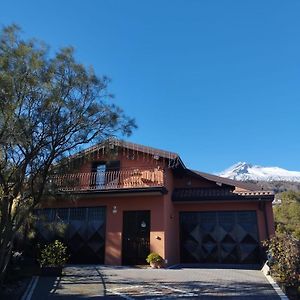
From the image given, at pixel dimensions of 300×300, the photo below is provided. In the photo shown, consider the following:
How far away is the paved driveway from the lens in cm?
974

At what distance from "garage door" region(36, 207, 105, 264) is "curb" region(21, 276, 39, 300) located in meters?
4.97

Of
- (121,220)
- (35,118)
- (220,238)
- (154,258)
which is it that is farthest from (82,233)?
(35,118)

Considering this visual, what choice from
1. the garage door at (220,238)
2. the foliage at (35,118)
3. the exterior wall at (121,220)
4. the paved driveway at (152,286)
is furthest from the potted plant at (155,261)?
the foliage at (35,118)

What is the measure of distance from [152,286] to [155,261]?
500 centimetres

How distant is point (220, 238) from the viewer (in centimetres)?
1797

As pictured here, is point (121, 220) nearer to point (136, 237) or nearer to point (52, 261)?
point (136, 237)

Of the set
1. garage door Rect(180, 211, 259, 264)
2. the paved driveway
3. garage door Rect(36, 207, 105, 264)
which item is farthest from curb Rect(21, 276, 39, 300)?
garage door Rect(180, 211, 259, 264)

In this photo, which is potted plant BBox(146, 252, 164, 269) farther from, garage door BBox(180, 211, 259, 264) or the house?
garage door BBox(180, 211, 259, 264)

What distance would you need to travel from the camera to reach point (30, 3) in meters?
10.5

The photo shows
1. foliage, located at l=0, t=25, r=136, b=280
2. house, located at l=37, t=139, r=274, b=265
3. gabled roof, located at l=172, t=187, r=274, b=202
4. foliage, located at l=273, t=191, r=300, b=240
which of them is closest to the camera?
foliage, located at l=0, t=25, r=136, b=280

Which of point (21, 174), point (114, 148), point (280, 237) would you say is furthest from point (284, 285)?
point (21, 174)

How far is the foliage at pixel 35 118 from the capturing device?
919 centimetres

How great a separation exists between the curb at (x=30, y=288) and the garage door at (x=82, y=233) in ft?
16.3

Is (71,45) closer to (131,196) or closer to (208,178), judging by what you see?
(131,196)
